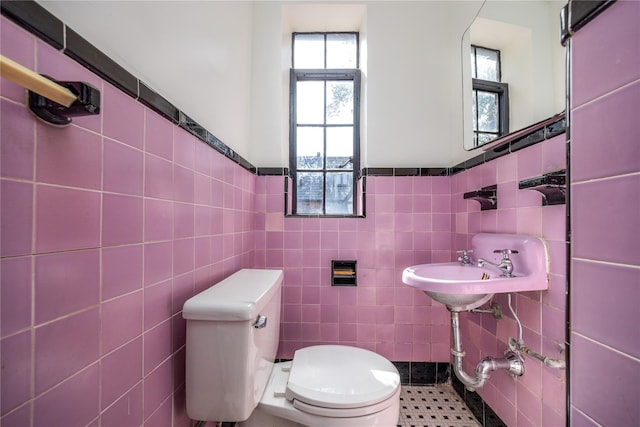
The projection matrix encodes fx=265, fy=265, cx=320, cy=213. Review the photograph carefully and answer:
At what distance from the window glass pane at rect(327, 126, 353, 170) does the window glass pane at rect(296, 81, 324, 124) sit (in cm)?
15

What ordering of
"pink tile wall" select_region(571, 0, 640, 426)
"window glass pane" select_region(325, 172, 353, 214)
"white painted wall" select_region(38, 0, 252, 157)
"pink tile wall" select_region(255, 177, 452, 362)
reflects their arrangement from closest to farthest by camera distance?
"pink tile wall" select_region(571, 0, 640, 426) < "white painted wall" select_region(38, 0, 252, 157) < "pink tile wall" select_region(255, 177, 452, 362) < "window glass pane" select_region(325, 172, 353, 214)

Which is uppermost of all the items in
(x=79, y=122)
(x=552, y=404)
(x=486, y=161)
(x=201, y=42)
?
(x=201, y=42)

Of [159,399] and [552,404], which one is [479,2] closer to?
[552,404]

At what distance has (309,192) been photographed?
1957mm

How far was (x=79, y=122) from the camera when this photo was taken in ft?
1.72

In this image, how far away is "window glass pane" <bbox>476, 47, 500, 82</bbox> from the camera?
136 centimetres

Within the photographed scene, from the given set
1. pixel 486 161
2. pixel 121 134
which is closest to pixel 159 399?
pixel 121 134

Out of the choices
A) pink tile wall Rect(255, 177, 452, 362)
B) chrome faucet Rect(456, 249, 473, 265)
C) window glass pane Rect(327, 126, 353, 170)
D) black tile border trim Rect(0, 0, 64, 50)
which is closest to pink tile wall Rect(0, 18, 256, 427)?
black tile border trim Rect(0, 0, 64, 50)

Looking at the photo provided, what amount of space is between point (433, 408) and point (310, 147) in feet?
5.98

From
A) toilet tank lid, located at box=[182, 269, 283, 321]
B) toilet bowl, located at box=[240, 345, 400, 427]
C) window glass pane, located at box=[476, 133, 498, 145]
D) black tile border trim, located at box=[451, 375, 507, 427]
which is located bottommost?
black tile border trim, located at box=[451, 375, 507, 427]

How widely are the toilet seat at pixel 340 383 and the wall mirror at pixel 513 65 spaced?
1.20 meters

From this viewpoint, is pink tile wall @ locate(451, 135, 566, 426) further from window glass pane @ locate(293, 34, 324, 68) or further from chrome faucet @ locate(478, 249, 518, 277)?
window glass pane @ locate(293, 34, 324, 68)

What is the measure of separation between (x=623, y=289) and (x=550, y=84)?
0.97 meters

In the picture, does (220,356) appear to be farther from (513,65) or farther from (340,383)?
(513,65)
